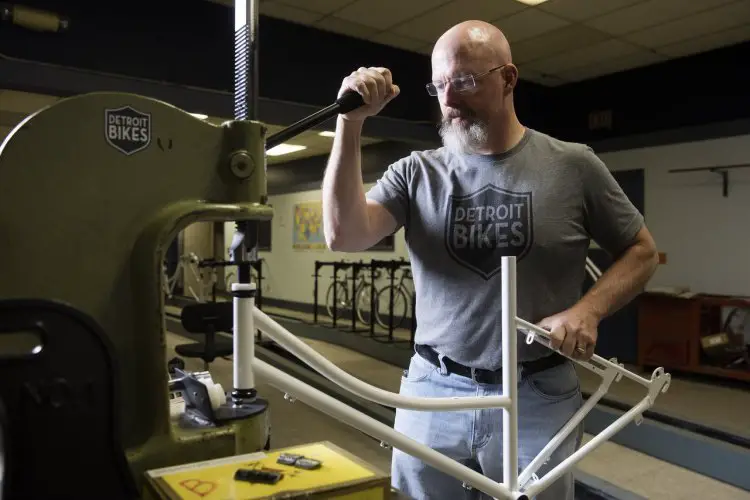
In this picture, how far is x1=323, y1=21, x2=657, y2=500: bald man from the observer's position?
1232 mm

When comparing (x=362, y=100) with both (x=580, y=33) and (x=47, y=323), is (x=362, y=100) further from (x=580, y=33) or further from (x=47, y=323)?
(x=580, y=33)

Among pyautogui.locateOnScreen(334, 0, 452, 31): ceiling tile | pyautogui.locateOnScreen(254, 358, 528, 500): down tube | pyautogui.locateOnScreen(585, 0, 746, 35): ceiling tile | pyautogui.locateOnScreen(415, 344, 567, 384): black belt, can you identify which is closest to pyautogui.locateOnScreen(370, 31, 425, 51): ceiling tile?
pyautogui.locateOnScreen(334, 0, 452, 31): ceiling tile

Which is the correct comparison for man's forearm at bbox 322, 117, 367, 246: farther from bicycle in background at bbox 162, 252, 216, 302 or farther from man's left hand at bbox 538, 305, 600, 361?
bicycle in background at bbox 162, 252, 216, 302

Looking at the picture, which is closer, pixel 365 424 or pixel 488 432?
pixel 365 424

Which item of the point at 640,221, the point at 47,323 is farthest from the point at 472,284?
the point at 47,323

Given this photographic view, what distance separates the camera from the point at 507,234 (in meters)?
1.29

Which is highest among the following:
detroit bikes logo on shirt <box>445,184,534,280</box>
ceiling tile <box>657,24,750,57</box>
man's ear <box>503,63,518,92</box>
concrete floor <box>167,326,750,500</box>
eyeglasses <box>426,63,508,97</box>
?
ceiling tile <box>657,24,750,57</box>

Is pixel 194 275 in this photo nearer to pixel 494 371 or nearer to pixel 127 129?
pixel 494 371

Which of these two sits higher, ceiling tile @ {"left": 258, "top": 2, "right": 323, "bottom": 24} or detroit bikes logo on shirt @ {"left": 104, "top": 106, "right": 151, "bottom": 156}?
ceiling tile @ {"left": 258, "top": 2, "right": 323, "bottom": 24}

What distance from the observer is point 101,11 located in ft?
13.1

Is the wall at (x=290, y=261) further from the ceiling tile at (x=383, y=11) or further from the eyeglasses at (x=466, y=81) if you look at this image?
the eyeglasses at (x=466, y=81)

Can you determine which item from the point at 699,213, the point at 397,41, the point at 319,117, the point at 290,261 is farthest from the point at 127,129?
the point at 290,261

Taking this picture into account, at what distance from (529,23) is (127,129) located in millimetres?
4641

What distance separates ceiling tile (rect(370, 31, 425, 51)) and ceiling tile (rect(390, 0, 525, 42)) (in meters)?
0.10
